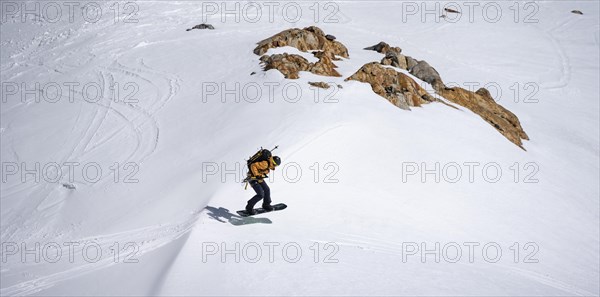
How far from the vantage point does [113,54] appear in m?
30.9

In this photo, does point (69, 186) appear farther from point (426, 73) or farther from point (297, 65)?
point (426, 73)

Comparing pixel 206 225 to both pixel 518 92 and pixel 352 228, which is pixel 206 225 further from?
pixel 518 92

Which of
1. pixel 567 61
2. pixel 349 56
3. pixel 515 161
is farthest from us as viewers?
pixel 567 61

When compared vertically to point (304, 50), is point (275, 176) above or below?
below

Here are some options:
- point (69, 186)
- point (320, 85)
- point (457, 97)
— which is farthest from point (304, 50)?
point (69, 186)

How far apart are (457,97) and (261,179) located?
15861 mm

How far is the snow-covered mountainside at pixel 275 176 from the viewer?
1027 cm

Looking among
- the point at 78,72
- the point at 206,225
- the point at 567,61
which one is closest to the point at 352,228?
the point at 206,225

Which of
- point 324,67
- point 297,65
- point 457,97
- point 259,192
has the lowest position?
point 457,97

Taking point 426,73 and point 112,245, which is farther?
point 426,73

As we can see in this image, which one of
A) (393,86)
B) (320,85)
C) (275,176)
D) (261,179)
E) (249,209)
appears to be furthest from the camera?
(393,86)

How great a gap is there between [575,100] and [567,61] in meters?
8.85

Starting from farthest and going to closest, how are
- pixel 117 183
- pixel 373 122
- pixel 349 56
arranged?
1. pixel 349 56
2. pixel 373 122
3. pixel 117 183

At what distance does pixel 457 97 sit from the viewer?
79.4ft
